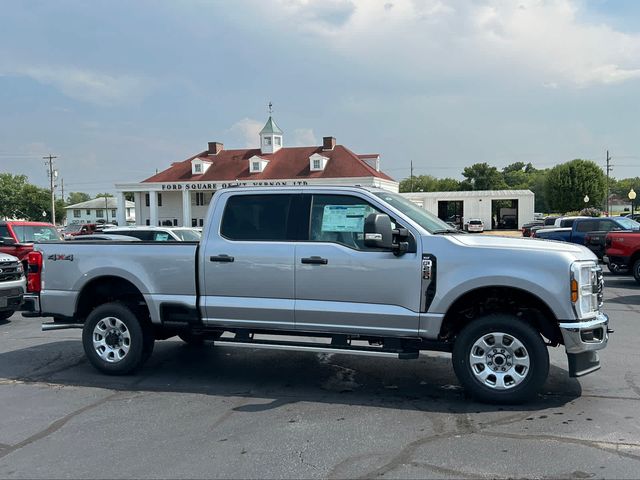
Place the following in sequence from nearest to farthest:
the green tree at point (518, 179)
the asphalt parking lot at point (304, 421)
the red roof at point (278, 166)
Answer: the asphalt parking lot at point (304, 421) → the red roof at point (278, 166) → the green tree at point (518, 179)

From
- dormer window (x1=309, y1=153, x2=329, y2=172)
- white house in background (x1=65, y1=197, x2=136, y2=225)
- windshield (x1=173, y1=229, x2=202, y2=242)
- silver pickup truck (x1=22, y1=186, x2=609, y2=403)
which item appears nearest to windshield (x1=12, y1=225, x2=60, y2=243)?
windshield (x1=173, y1=229, x2=202, y2=242)

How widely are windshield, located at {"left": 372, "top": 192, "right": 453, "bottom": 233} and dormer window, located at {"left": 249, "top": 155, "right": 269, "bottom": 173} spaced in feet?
164

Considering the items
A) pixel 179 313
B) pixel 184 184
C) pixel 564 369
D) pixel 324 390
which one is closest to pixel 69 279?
pixel 179 313

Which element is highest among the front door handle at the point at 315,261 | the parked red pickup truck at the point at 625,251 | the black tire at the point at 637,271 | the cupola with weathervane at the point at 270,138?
the cupola with weathervane at the point at 270,138

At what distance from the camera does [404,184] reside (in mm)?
136000

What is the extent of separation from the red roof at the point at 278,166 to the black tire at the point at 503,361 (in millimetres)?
45859

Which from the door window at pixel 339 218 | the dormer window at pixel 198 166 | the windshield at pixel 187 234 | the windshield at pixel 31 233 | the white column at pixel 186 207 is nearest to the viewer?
the door window at pixel 339 218

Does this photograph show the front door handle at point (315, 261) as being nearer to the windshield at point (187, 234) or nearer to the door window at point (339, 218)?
the door window at point (339, 218)

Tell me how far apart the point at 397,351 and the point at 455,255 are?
1.11 meters

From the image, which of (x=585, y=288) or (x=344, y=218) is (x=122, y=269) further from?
(x=585, y=288)

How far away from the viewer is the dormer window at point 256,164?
55531 millimetres

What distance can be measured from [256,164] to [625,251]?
143ft

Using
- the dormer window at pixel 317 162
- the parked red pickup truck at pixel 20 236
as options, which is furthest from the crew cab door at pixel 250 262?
the dormer window at pixel 317 162

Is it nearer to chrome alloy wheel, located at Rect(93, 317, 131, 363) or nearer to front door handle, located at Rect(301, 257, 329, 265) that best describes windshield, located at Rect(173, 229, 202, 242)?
chrome alloy wheel, located at Rect(93, 317, 131, 363)
